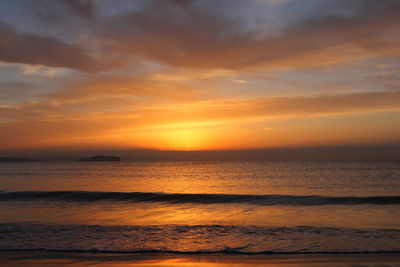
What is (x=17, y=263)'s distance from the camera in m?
8.16

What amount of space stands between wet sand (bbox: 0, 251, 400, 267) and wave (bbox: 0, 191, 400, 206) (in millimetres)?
12110

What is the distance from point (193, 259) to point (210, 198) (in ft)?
53.1

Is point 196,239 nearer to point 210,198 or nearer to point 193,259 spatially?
point 193,259

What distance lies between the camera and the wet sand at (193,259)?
791 cm

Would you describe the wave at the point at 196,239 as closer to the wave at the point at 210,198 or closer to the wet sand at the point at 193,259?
the wet sand at the point at 193,259

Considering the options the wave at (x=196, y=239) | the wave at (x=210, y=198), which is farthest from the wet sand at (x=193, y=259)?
the wave at (x=210, y=198)

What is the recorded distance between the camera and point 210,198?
80.3 ft

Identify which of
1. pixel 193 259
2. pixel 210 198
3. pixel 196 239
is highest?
pixel 193 259

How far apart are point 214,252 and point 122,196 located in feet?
62.3

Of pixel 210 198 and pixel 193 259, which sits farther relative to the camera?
pixel 210 198

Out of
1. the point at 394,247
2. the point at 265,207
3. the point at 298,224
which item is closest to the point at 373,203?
the point at 265,207

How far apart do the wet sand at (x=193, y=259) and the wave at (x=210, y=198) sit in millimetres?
12110

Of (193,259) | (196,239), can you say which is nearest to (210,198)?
(196,239)

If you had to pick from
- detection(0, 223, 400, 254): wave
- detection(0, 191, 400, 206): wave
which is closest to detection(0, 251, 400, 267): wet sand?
detection(0, 223, 400, 254): wave
